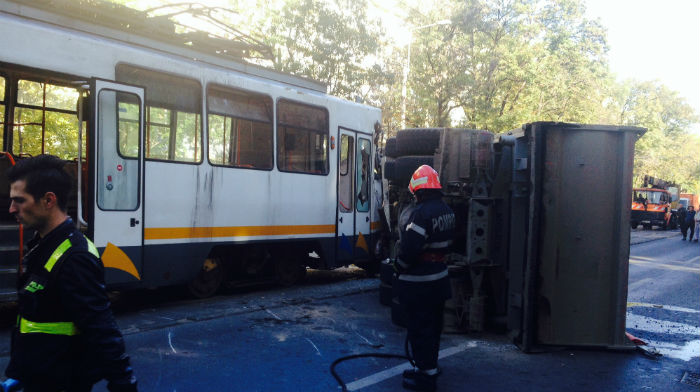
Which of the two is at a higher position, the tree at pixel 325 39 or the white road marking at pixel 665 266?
the tree at pixel 325 39

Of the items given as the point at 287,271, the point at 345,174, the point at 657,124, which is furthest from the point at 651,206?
the point at 287,271

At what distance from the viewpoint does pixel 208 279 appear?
8.23 meters

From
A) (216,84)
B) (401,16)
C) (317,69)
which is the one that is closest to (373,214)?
(216,84)

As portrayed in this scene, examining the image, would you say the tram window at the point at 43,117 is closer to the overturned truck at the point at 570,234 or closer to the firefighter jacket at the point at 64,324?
the overturned truck at the point at 570,234

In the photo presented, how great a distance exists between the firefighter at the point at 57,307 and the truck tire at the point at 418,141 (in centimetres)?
583

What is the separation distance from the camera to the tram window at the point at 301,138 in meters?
8.80

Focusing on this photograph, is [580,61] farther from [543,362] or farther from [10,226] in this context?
[10,226]

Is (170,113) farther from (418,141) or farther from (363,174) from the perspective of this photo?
(363,174)

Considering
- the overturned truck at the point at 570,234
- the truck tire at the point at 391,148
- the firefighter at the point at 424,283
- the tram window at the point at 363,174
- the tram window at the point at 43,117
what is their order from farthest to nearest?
the tram window at the point at 363,174 → the truck tire at the point at 391,148 → the tram window at the point at 43,117 → the overturned truck at the point at 570,234 → the firefighter at the point at 424,283

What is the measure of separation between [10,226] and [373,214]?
19.6ft

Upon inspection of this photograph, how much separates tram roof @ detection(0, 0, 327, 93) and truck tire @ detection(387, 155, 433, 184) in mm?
2353

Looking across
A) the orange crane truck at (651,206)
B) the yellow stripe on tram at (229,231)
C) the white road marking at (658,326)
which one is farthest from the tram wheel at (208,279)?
the orange crane truck at (651,206)

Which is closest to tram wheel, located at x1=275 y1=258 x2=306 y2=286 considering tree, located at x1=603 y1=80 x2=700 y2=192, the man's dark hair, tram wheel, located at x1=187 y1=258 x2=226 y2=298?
tram wheel, located at x1=187 y1=258 x2=226 y2=298

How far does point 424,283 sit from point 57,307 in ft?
9.96
